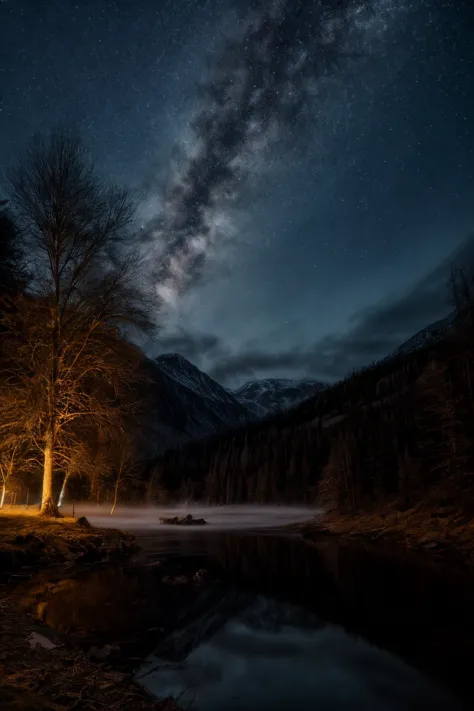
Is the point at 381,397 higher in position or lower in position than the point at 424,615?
higher

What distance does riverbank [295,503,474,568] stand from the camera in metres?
23.5

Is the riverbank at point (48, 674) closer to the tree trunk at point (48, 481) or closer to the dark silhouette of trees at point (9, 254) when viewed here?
the tree trunk at point (48, 481)

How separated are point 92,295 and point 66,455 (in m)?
7.62

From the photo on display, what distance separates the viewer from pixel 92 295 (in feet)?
66.7

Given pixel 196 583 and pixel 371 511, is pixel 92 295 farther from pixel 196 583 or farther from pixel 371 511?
pixel 371 511

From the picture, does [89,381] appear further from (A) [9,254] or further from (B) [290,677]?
(B) [290,677]

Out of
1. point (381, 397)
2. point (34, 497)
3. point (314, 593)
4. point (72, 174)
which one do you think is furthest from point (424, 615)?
point (381, 397)

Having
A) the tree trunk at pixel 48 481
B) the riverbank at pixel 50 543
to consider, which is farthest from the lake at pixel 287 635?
the tree trunk at pixel 48 481

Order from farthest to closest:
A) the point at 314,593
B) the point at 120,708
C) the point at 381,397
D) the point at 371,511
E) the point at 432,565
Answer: the point at 381,397, the point at 371,511, the point at 432,565, the point at 314,593, the point at 120,708

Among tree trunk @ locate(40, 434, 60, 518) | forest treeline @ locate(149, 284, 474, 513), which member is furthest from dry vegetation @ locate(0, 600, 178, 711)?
forest treeline @ locate(149, 284, 474, 513)

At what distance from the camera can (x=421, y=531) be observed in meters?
32.1

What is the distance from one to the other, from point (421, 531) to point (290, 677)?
30.6 meters

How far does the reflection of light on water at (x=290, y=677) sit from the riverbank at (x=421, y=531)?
14.3m

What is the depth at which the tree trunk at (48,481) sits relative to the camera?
18219 mm
